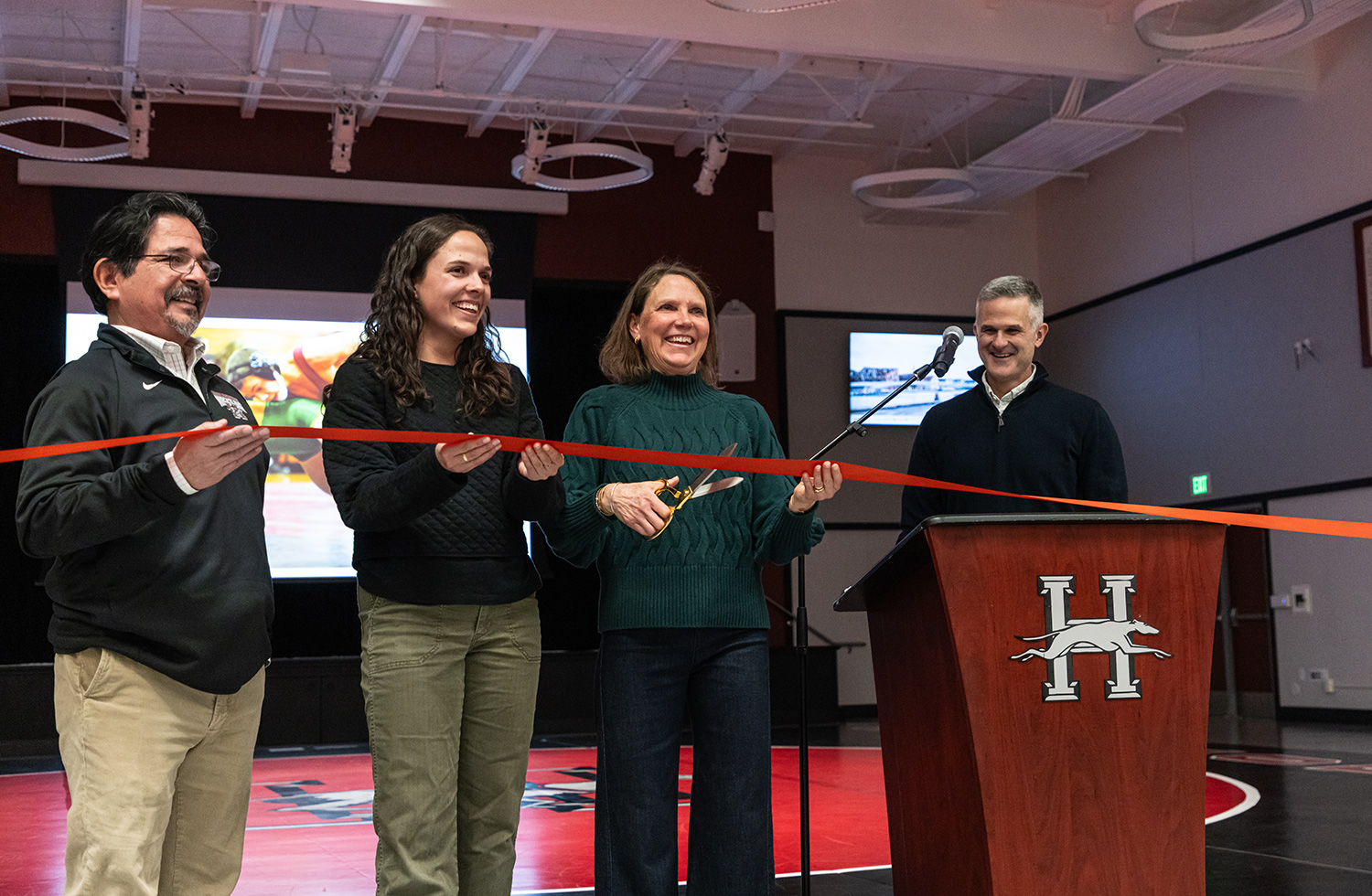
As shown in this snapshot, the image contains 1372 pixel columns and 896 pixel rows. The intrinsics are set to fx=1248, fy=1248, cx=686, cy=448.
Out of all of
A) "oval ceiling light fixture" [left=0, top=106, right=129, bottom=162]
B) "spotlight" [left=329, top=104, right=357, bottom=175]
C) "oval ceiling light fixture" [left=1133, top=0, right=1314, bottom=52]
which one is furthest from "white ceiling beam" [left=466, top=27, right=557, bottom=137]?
"oval ceiling light fixture" [left=1133, top=0, right=1314, bottom=52]

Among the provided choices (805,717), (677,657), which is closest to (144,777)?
(677,657)

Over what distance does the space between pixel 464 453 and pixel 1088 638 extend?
44.0 inches

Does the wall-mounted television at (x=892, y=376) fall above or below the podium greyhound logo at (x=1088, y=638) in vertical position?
above

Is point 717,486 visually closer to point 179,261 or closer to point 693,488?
point 693,488

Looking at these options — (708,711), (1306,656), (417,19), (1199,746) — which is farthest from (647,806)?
(1306,656)

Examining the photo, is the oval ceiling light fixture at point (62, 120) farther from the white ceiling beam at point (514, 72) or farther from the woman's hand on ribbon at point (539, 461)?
the woman's hand on ribbon at point (539, 461)

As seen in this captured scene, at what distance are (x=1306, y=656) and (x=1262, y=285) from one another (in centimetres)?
275

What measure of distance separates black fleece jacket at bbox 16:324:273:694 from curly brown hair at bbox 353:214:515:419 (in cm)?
32

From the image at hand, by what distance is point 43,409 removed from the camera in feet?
6.00

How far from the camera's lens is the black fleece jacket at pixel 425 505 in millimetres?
1954

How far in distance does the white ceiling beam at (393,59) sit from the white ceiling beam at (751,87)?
237 centimetres

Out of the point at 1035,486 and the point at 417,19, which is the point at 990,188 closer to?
the point at 417,19

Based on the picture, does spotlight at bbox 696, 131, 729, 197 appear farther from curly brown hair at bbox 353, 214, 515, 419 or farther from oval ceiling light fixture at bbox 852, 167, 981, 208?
curly brown hair at bbox 353, 214, 515, 419

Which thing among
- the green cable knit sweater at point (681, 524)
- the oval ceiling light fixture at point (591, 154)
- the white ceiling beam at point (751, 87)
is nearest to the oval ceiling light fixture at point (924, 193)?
the white ceiling beam at point (751, 87)
